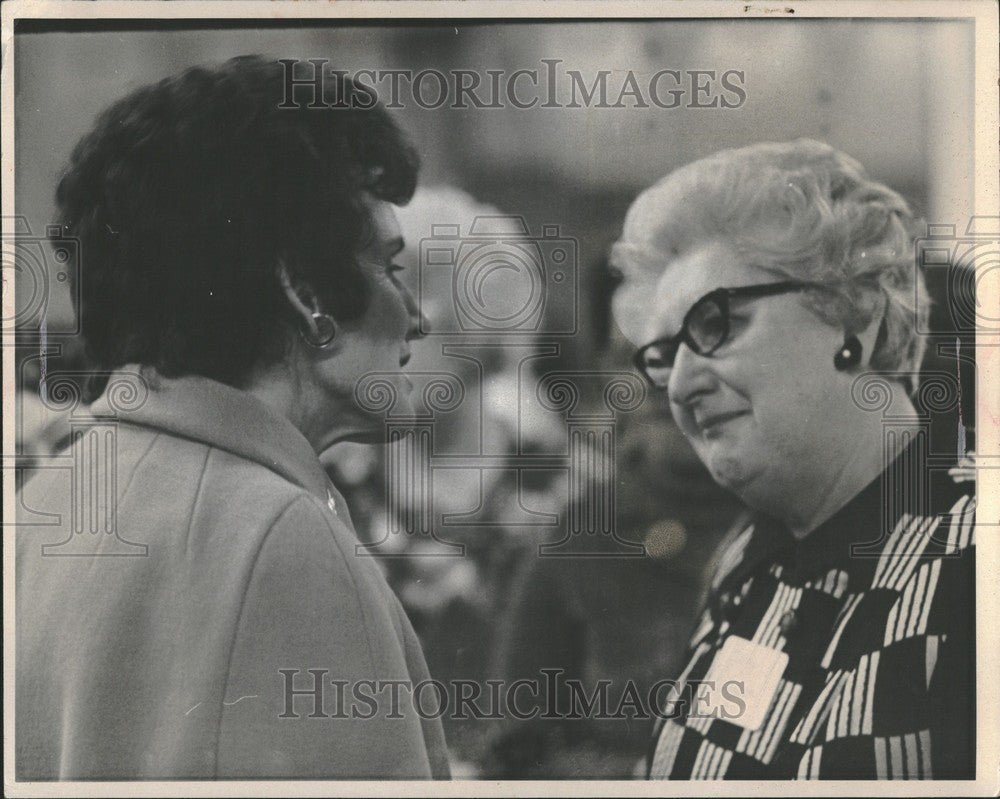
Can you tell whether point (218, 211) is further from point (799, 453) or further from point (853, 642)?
point (853, 642)

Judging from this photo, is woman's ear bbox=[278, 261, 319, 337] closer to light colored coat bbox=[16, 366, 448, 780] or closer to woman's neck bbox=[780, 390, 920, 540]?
light colored coat bbox=[16, 366, 448, 780]

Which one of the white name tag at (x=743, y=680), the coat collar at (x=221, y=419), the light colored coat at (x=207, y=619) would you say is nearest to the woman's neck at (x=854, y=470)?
the white name tag at (x=743, y=680)

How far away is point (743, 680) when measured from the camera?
2584mm

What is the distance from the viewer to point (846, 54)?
261 centimetres

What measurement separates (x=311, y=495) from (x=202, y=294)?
1.79ft

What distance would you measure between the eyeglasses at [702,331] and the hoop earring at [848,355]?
6.4 inches

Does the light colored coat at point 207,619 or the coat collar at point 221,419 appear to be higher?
the coat collar at point 221,419

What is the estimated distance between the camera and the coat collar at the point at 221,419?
2.54 meters

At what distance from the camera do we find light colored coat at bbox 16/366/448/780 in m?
2.50

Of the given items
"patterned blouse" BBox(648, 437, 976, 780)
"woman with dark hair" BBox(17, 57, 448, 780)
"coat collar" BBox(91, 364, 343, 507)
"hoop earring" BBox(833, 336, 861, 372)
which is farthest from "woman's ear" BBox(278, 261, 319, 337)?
"hoop earring" BBox(833, 336, 861, 372)

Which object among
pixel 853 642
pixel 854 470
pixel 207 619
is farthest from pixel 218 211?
pixel 853 642

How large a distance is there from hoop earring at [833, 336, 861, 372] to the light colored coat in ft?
3.95

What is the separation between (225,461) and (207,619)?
0.37 metres

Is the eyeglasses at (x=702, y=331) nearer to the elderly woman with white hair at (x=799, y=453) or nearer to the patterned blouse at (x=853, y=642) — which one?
the elderly woman with white hair at (x=799, y=453)
